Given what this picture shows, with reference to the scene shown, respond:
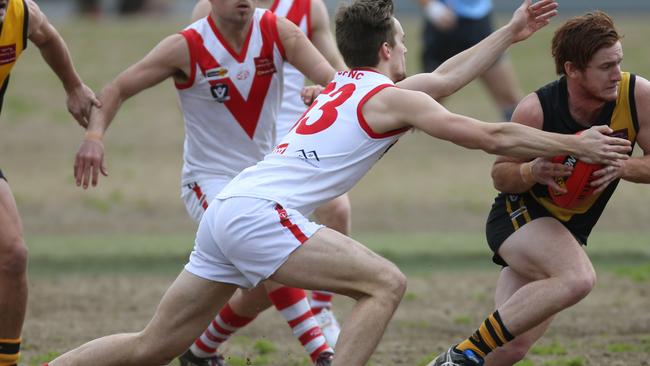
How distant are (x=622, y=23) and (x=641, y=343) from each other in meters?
20.9

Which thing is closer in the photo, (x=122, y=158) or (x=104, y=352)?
(x=104, y=352)

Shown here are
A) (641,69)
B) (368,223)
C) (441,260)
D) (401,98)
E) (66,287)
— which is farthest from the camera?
(641,69)

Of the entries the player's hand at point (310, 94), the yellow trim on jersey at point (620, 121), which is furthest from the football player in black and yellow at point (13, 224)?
the yellow trim on jersey at point (620, 121)

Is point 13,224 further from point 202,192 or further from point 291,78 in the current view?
point 291,78

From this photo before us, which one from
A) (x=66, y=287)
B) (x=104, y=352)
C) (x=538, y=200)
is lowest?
(x=66, y=287)

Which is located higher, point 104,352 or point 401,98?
point 401,98

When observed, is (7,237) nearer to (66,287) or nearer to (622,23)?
(66,287)

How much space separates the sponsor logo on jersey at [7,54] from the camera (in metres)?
6.37

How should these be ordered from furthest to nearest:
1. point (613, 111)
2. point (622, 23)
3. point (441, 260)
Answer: point (622, 23), point (441, 260), point (613, 111)

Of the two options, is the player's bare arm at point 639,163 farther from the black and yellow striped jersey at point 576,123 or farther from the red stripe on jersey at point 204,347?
the red stripe on jersey at point 204,347

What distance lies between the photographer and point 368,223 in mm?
14141

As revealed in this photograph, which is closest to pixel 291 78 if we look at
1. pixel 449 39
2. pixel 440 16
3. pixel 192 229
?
pixel 440 16

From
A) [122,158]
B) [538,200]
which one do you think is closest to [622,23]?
[122,158]

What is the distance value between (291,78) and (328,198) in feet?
9.31
